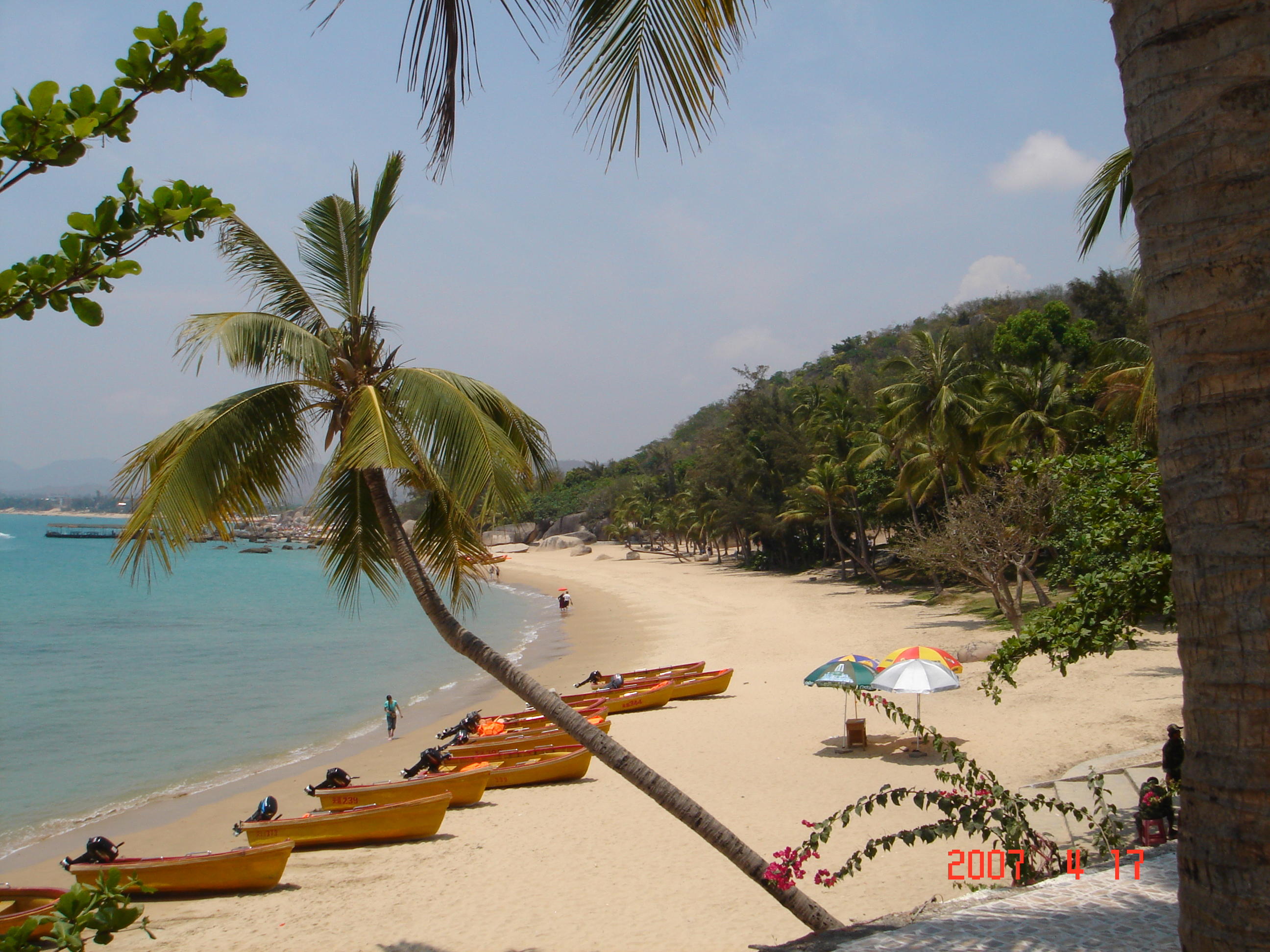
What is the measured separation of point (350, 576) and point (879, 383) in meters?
43.7

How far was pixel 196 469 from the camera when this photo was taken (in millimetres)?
5094

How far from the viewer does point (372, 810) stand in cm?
1087

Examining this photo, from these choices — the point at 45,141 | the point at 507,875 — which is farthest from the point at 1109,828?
the point at 45,141

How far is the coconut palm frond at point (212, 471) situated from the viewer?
486 centimetres

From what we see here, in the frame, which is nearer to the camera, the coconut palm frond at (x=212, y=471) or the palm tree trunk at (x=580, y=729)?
the coconut palm frond at (x=212, y=471)

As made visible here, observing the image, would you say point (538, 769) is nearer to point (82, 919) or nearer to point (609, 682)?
point (609, 682)

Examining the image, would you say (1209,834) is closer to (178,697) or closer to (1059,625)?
(1059,625)

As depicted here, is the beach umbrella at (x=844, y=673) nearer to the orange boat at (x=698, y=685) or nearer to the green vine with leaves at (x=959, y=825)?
the orange boat at (x=698, y=685)

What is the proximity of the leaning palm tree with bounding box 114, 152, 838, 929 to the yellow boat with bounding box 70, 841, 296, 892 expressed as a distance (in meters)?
4.84

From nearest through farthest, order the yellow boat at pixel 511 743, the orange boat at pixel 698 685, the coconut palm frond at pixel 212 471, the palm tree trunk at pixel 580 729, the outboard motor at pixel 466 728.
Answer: the coconut palm frond at pixel 212 471 → the palm tree trunk at pixel 580 729 → the yellow boat at pixel 511 743 → the outboard motor at pixel 466 728 → the orange boat at pixel 698 685

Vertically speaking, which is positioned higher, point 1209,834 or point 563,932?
point 1209,834

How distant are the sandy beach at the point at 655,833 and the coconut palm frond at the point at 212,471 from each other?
15.6ft

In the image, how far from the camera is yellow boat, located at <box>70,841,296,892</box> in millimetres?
9367

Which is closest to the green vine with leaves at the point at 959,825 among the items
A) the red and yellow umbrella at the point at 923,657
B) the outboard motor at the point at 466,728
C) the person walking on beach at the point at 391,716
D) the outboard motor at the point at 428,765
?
the red and yellow umbrella at the point at 923,657
